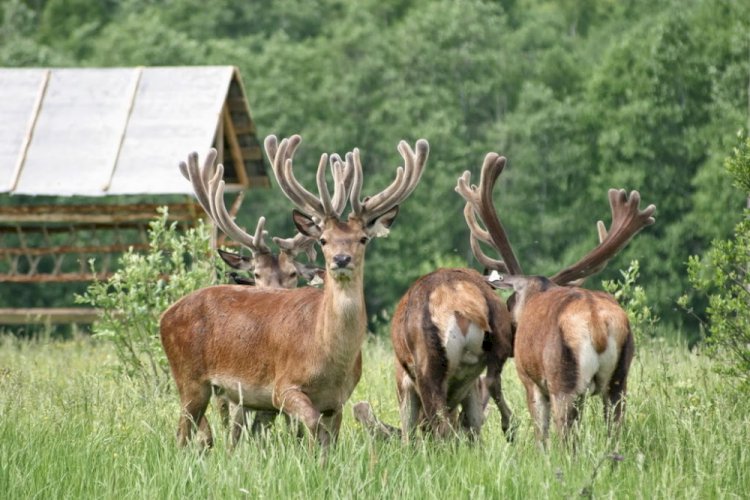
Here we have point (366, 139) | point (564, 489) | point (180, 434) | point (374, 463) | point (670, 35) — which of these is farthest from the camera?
point (366, 139)

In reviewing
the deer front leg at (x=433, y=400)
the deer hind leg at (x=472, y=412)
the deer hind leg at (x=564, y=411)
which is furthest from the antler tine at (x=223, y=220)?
the deer hind leg at (x=564, y=411)

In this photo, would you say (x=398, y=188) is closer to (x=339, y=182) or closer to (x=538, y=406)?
(x=339, y=182)

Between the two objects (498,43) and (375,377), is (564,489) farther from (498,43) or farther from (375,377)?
(498,43)

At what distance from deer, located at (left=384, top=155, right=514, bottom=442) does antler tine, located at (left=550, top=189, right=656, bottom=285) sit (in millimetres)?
1231

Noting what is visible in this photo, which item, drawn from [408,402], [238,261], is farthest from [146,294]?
[408,402]

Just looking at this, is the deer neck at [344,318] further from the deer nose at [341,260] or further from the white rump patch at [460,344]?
the white rump patch at [460,344]

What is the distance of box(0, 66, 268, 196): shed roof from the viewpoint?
19.7m

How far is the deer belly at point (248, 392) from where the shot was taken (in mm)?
7777

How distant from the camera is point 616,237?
30.4 feet

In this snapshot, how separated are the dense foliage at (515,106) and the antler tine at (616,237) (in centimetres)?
2470

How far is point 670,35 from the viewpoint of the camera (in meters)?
40.7

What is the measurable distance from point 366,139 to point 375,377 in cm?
3429

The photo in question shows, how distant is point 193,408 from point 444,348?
60.5 inches

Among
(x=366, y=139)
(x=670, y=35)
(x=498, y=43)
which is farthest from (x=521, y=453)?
(x=498, y=43)
